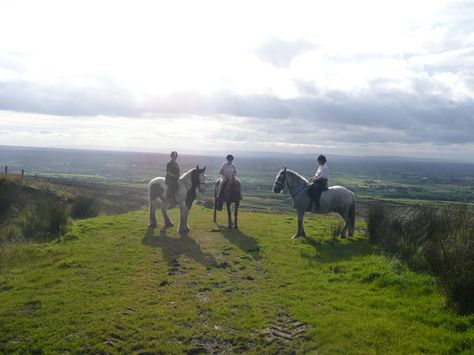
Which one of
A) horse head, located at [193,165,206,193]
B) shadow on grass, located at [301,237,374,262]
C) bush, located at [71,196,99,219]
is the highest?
horse head, located at [193,165,206,193]

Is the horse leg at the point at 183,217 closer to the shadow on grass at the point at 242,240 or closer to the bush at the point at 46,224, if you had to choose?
the shadow on grass at the point at 242,240

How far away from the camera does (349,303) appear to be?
7.88 metres

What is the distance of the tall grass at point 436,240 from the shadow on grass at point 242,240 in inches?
169

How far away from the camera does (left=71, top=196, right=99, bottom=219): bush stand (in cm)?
2152

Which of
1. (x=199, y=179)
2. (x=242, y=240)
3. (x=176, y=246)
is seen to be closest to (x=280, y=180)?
(x=242, y=240)

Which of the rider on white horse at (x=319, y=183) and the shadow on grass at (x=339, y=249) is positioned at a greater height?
the rider on white horse at (x=319, y=183)

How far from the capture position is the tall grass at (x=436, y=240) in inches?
276

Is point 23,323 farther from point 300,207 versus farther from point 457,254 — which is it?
point 300,207

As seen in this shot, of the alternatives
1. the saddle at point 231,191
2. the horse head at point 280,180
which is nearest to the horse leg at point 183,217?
the saddle at point 231,191

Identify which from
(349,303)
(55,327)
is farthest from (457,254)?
(55,327)

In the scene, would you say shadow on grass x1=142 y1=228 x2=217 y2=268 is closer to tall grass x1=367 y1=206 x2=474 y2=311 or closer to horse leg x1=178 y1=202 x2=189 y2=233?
horse leg x1=178 y1=202 x2=189 y2=233

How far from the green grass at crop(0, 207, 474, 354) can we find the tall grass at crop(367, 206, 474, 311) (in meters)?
0.44

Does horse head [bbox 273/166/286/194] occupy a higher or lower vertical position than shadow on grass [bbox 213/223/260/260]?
higher

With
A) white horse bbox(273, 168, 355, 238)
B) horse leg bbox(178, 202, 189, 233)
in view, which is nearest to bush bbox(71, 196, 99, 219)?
horse leg bbox(178, 202, 189, 233)
